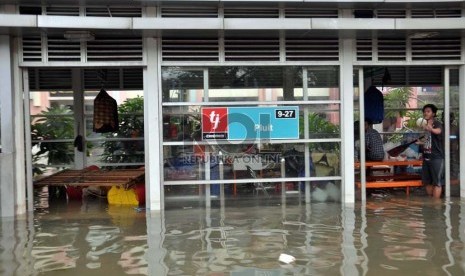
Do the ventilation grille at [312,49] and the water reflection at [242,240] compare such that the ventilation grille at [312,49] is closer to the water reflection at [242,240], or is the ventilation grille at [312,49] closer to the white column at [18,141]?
the water reflection at [242,240]

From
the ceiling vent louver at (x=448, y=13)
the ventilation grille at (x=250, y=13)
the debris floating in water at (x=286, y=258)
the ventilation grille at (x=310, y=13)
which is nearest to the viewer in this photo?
the debris floating in water at (x=286, y=258)

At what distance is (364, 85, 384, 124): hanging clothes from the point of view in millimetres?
10008

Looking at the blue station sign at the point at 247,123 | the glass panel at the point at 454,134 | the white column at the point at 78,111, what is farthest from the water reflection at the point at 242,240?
the white column at the point at 78,111

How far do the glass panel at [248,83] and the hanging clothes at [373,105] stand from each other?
94.4 inches

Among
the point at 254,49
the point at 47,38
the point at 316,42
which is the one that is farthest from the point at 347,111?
the point at 47,38

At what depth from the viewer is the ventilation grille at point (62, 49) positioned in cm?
794

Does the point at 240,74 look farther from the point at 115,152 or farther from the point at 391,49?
the point at 115,152

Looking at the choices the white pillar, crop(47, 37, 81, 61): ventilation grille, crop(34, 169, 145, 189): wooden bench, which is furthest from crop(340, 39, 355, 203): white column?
the white pillar

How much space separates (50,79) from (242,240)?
23.5ft


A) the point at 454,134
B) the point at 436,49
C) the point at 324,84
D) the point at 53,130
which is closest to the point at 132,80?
the point at 53,130

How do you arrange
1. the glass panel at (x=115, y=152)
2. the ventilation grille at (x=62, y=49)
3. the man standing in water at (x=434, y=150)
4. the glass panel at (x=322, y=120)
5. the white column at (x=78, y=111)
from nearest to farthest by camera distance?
the ventilation grille at (x=62, y=49), the glass panel at (x=322, y=120), the man standing in water at (x=434, y=150), the white column at (x=78, y=111), the glass panel at (x=115, y=152)

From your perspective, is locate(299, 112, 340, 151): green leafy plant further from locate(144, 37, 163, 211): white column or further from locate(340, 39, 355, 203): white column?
locate(144, 37, 163, 211): white column

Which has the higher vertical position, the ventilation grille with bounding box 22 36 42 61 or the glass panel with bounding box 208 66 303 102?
the ventilation grille with bounding box 22 36 42 61

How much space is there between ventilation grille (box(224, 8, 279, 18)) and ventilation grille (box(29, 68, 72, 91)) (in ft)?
15.8
